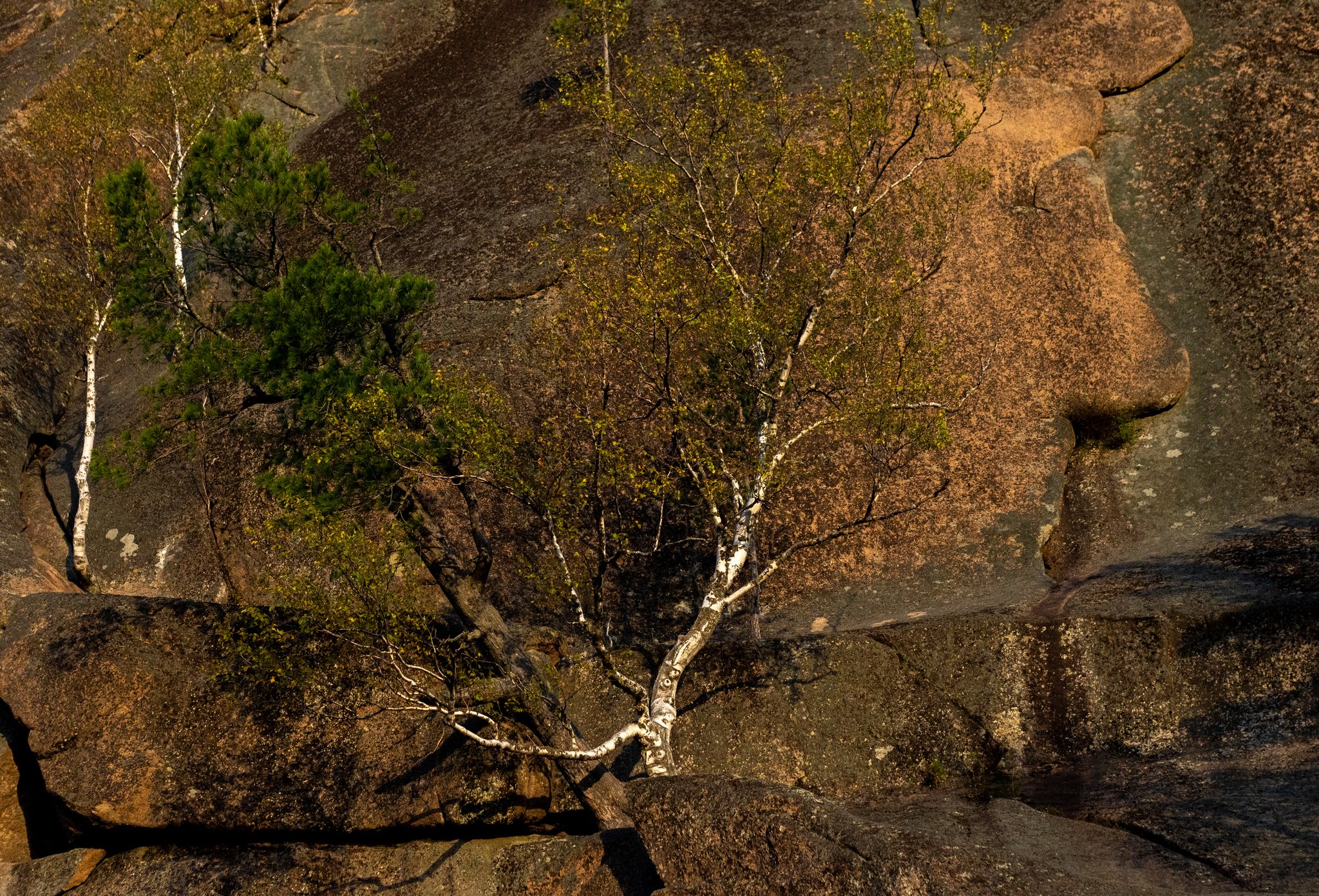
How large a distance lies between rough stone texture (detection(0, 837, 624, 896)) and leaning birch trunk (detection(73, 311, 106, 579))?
10.9 metres

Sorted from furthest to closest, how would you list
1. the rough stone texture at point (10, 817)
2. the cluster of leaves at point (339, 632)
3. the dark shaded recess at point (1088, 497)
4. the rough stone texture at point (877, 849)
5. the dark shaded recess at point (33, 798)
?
the dark shaded recess at point (1088, 497) < the dark shaded recess at point (33, 798) < the rough stone texture at point (10, 817) < the cluster of leaves at point (339, 632) < the rough stone texture at point (877, 849)

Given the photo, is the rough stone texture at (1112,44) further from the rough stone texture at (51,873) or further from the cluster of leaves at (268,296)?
the rough stone texture at (51,873)

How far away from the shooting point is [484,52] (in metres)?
45.1

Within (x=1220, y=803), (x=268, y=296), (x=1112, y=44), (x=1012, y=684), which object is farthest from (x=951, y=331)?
(x=268, y=296)

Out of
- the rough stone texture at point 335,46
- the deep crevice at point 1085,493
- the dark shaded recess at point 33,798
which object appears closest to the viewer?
the dark shaded recess at point 33,798

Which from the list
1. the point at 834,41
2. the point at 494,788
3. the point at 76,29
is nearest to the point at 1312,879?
the point at 494,788

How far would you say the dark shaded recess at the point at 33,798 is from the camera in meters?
21.0

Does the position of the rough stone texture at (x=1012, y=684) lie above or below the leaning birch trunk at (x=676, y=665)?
below

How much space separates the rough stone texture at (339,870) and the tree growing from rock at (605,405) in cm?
136

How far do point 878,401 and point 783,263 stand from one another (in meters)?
8.62

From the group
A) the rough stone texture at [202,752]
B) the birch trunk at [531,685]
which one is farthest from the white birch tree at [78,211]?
the birch trunk at [531,685]

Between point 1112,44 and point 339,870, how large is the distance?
3335cm

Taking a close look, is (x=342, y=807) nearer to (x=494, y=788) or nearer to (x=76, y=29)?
(x=494, y=788)

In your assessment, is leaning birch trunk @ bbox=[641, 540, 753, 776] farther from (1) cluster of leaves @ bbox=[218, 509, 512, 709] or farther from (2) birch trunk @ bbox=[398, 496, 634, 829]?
(1) cluster of leaves @ bbox=[218, 509, 512, 709]
